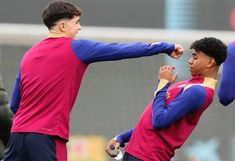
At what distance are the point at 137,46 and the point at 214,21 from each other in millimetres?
7442

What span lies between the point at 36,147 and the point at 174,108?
2.41 ft

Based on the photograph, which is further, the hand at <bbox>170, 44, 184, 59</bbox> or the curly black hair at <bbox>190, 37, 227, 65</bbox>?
the curly black hair at <bbox>190, 37, 227, 65</bbox>

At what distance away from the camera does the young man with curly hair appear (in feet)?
14.7

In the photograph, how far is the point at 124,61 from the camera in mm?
11445

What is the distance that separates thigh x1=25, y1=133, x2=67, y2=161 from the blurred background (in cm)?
658

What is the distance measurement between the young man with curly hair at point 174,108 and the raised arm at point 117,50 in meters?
0.20

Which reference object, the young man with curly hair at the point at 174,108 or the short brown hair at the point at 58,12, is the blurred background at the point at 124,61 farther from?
the short brown hair at the point at 58,12

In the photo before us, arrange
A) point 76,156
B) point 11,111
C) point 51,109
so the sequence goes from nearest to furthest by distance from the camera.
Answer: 1. point 51,109
2. point 11,111
3. point 76,156

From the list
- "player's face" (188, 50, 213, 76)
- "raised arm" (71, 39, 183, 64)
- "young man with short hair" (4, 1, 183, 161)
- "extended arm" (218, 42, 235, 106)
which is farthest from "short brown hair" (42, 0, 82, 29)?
"extended arm" (218, 42, 235, 106)

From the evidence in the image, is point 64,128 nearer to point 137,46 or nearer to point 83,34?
point 137,46

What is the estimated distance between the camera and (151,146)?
4516mm

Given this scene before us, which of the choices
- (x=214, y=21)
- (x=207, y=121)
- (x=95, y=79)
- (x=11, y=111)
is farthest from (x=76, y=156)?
(x=11, y=111)

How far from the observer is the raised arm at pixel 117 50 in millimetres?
4387

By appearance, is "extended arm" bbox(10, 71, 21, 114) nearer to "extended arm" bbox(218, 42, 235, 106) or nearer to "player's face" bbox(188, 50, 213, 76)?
"player's face" bbox(188, 50, 213, 76)
